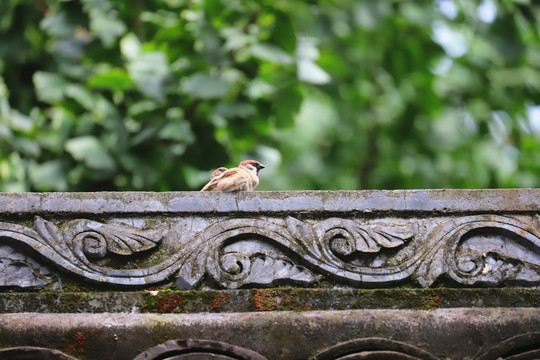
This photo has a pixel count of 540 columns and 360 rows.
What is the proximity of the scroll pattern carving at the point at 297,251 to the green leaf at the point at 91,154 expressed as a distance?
7.75ft

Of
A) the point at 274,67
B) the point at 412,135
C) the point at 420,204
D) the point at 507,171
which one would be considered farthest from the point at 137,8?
the point at 507,171

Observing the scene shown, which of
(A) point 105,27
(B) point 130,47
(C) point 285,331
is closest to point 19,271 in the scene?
(C) point 285,331

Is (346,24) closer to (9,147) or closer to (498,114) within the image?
(498,114)

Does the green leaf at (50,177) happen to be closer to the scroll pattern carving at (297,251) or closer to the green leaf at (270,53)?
the green leaf at (270,53)

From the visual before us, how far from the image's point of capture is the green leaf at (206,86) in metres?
4.66

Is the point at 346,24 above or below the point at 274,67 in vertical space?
above

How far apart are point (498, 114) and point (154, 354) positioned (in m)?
5.66

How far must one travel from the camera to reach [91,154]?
4941 mm

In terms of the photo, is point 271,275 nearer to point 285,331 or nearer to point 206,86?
point 285,331

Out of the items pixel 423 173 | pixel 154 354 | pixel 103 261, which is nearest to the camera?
pixel 154 354

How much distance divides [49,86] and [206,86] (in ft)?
4.12

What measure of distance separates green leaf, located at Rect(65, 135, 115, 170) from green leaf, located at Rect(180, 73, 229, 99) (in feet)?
2.42

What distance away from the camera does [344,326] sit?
2.43 m

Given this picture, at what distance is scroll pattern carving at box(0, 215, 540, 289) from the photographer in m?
2.54
